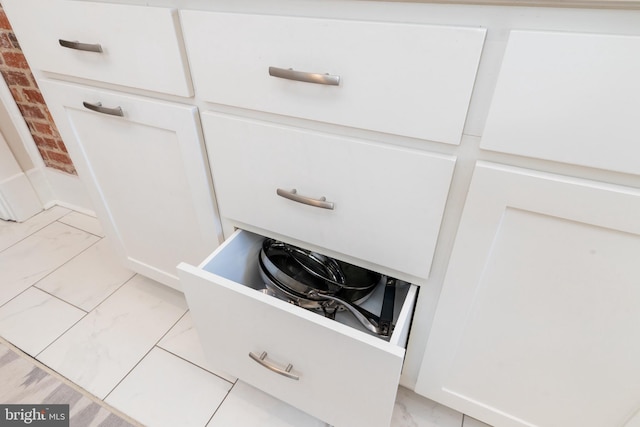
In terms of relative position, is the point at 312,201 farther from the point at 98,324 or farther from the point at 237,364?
the point at 98,324

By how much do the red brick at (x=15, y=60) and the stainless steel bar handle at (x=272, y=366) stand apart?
Answer: 4.54 feet

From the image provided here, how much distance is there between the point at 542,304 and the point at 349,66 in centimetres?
48

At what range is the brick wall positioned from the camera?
1.29 metres

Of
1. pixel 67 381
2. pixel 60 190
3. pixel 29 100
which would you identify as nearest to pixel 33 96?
pixel 29 100

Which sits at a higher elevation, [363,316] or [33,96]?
[33,96]

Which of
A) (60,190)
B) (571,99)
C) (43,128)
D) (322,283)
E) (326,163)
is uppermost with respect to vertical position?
(571,99)

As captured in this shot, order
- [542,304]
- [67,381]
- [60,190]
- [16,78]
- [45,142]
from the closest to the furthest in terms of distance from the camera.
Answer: [542,304], [67,381], [16,78], [45,142], [60,190]

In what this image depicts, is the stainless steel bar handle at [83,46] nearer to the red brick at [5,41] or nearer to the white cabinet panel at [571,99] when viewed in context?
the white cabinet panel at [571,99]

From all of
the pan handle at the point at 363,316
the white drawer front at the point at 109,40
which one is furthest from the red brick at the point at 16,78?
the pan handle at the point at 363,316

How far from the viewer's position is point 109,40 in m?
0.68

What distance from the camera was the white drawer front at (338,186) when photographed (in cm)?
56

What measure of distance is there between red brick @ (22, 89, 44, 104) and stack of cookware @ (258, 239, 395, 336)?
116cm

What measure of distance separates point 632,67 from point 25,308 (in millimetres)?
1624

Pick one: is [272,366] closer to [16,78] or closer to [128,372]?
[128,372]
